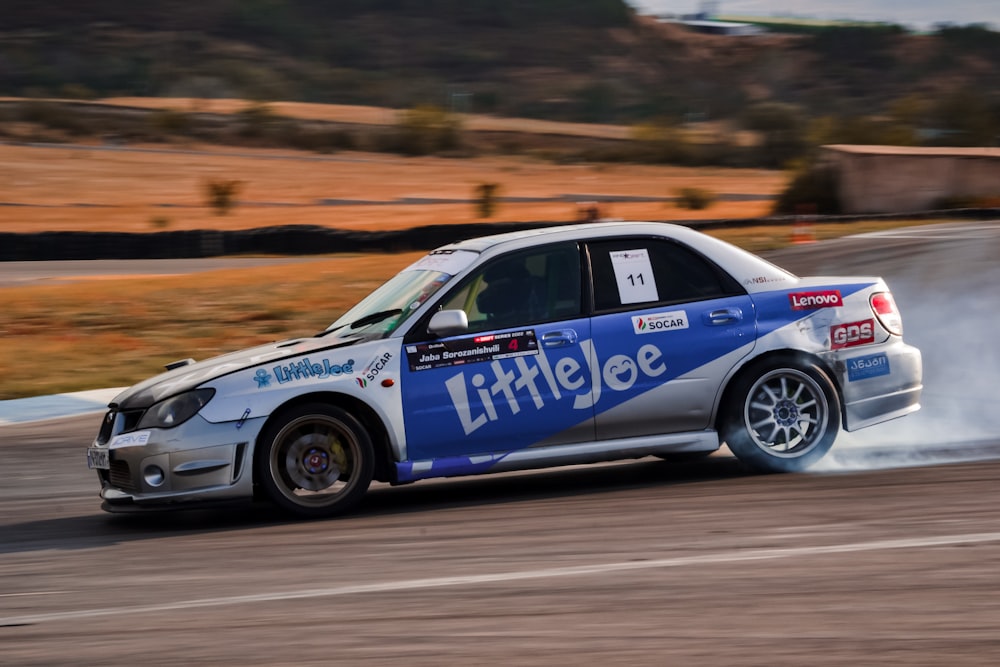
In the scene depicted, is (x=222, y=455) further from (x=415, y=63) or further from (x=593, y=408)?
(x=415, y=63)

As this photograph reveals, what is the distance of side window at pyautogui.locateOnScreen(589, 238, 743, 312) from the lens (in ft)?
23.5

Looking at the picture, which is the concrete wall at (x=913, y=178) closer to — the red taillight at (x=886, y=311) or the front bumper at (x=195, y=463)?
the red taillight at (x=886, y=311)

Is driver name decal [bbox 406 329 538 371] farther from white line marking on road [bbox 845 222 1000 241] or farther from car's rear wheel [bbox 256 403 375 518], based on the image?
white line marking on road [bbox 845 222 1000 241]

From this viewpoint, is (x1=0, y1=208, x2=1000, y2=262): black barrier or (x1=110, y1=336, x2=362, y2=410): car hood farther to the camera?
(x1=0, y1=208, x2=1000, y2=262): black barrier

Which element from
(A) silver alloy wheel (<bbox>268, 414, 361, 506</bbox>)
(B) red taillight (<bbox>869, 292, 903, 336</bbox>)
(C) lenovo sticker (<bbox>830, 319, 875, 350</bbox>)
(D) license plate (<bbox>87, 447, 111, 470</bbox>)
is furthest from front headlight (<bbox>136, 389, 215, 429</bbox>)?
(B) red taillight (<bbox>869, 292, 903, 336</bbox>)

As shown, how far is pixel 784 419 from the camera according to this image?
7344mm

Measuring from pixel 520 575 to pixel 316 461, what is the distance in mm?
1788

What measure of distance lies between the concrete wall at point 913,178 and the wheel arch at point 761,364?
977 inches

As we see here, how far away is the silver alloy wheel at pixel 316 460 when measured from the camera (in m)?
6.68

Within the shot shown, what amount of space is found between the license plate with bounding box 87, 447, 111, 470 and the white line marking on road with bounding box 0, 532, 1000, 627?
1757mm

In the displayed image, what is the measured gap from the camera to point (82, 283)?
882 inches

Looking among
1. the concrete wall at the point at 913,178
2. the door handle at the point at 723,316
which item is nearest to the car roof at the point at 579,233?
the door handle at the point at 723,316

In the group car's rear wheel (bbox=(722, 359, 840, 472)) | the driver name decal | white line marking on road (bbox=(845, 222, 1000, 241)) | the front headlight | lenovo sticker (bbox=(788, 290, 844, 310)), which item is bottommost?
car's rear wheel (bbox=(722, 359, 840, 472))

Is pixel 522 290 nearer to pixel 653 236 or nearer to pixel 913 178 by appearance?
pixel 653 236
